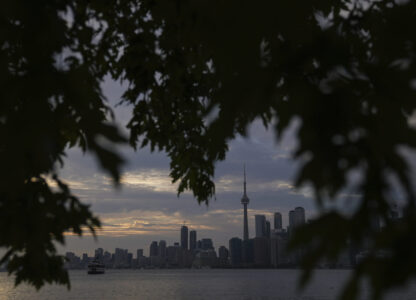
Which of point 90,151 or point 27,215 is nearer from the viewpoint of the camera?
point 90,151

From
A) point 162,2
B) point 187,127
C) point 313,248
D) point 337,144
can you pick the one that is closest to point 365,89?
point 337,144

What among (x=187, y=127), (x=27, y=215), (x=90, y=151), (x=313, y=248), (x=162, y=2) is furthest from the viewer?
(x=187, y=127)

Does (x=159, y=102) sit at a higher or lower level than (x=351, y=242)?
higher

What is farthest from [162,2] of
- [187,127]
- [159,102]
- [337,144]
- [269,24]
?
[187,127]

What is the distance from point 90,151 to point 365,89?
1.41m

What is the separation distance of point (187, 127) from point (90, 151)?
620cm

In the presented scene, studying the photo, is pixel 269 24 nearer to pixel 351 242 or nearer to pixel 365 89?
pixel 365 89

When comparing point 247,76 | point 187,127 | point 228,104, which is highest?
point 187,127

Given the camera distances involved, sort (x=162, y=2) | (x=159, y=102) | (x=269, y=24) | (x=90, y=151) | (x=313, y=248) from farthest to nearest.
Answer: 1. (x=159, y=102)
2. (x=162, y=2)
3. (x=90, y=151)
4. (x=269, y=24)
5. (x=313, y=248)

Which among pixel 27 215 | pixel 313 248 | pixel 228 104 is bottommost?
Result: pixel 313 248

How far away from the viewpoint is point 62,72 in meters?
2.17

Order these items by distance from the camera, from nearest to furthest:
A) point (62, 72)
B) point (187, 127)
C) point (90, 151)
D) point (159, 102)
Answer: point (90, 151) < point (62, 72) < point (159, 102) < point (187, 127)

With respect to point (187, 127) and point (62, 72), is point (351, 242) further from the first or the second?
point (187, 127)

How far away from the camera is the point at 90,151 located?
1826 mm
